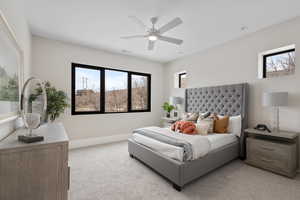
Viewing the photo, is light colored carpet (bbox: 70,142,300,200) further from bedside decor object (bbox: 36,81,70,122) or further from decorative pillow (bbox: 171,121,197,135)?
bedside decor object (bbox: 36,81,70,122)

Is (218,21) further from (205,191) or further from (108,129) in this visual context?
(108,129)

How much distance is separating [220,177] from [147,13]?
3.16m

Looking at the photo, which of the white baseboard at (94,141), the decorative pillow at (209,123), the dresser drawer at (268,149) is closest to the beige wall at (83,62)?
the white baseboard at (94,141)

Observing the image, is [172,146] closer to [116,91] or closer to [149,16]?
[149,16]

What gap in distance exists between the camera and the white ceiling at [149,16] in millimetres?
2266

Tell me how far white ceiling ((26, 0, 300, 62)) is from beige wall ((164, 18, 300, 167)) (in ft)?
0.79

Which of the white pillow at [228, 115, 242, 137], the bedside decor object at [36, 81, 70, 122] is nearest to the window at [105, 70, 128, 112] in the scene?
the bedside decor object at [36, 81, 70, 122]

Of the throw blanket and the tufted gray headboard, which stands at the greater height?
the tufted gray headboard

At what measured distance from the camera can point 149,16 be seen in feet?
8.46

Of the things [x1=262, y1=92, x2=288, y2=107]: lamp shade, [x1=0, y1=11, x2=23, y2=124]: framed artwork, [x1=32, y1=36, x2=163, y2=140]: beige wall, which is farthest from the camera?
[x1=32, y1=36, x2=163, y2=140]: beige wall

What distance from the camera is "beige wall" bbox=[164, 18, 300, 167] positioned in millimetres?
2662

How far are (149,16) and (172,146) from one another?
2.35 meters

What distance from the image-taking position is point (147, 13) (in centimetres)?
249

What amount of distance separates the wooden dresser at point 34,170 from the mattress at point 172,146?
1.48 metres
